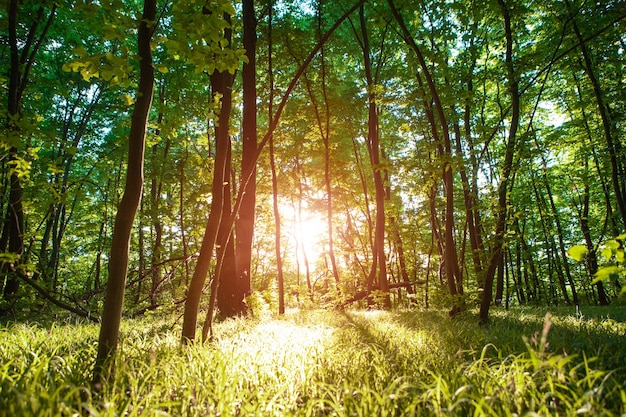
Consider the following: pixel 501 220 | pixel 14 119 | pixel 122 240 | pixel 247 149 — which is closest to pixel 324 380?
pixel 122 240

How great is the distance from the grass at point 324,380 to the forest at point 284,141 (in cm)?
7

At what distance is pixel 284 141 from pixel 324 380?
9797 millimetres

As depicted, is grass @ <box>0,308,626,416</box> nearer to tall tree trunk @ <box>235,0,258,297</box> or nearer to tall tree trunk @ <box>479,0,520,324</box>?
tall tree trunk @ <box>479,0,520,324</box>

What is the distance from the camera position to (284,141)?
1133cm

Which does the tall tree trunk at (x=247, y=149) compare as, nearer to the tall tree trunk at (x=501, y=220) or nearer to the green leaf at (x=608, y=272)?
the tall tree trunk at (x=501, y=220)

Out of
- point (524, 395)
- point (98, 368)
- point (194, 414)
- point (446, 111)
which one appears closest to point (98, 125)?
point (446, 111)

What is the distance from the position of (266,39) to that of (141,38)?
702 cm

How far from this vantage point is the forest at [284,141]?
268 centimetres

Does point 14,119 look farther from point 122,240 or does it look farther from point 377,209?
point 377,209

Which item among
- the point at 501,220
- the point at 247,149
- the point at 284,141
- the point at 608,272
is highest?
the point at 284,141

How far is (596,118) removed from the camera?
14070 millimetres

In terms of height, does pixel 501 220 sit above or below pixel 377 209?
below

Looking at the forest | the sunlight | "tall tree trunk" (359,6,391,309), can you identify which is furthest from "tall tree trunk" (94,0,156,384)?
the sunlight

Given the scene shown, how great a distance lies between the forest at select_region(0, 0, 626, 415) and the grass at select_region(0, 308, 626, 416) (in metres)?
0.07
